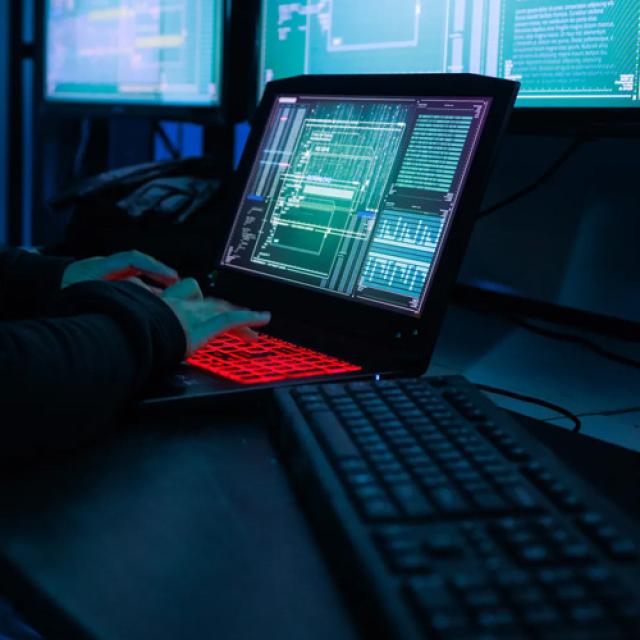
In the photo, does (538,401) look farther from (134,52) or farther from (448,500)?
(134,52)

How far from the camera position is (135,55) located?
4.33 feet

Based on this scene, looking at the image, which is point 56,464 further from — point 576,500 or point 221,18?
point 221,18

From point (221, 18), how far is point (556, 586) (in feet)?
3.60

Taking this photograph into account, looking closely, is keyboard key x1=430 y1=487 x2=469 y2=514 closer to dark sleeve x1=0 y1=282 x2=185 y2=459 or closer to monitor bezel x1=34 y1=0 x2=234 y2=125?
dark sleeve x1=0 y1=282 x2=185 y2=459

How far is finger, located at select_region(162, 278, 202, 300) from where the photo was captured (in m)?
0.74

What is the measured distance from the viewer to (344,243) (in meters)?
0.75

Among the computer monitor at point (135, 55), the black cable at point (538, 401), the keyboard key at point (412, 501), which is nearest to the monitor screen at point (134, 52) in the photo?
the computer monitor at point (135, 55)

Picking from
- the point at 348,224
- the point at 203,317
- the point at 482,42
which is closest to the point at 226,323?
the point at 203,317

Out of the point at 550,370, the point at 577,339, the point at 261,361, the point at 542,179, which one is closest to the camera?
the point at 261,361

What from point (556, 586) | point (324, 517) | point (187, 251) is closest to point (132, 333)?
point (324, 517)

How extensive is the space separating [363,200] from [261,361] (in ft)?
0.66

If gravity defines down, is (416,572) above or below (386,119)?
below

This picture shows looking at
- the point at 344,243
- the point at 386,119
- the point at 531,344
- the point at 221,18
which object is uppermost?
the point at 221,18

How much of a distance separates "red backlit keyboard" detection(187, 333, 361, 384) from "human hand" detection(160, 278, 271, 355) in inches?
0.7
